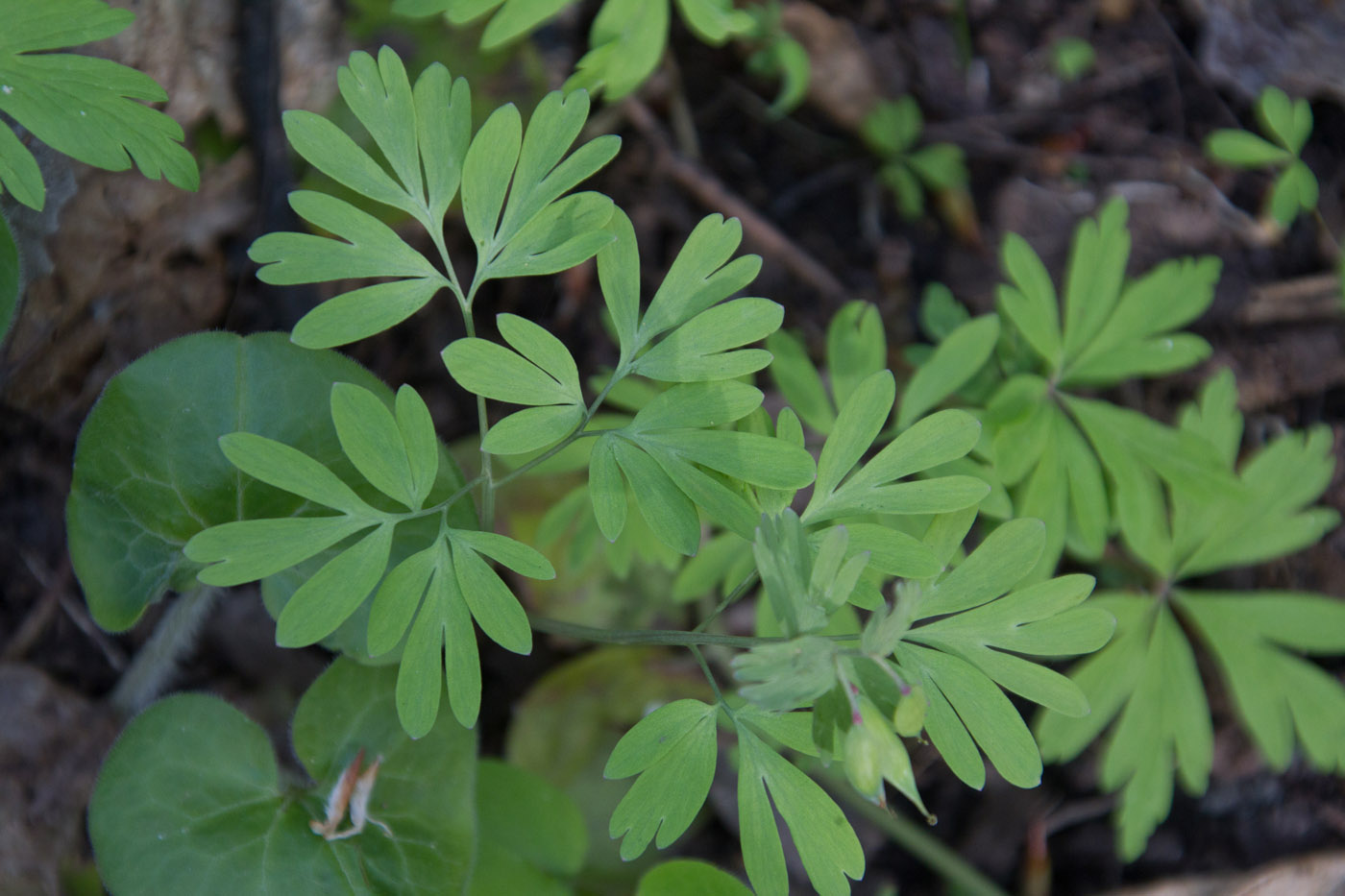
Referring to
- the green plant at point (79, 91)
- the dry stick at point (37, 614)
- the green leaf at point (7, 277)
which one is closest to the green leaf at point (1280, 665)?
the green plant at point (79, 91)

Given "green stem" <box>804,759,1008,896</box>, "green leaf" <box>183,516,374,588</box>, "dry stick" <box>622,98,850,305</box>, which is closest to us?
"green leaf" <box>183,516,374,588</box>

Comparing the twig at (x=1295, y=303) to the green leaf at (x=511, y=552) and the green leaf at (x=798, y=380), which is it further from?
the green leaf at (x=511, y=552)

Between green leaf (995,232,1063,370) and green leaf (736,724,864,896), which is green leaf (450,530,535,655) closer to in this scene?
green leaf (736,724,864,896)

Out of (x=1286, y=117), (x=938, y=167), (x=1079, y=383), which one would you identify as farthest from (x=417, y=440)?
(x=1286, y=117)

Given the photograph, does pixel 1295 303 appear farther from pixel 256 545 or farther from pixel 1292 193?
pixel 256 545

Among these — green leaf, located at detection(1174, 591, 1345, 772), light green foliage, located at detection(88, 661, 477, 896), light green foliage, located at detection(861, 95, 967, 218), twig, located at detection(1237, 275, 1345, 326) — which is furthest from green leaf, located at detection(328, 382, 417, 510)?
twig, located at detection(1237, 275, 1345, 326)

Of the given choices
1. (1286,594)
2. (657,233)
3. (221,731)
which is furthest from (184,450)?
(1286,594)
